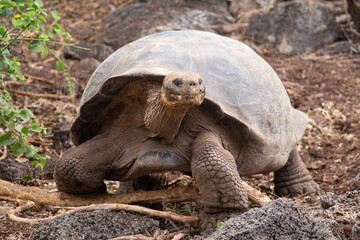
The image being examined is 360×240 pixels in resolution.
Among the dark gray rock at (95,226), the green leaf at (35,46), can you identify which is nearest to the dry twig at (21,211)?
the dark gray rock at (95,226)

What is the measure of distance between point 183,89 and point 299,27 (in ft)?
21.0

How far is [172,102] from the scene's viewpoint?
301cm

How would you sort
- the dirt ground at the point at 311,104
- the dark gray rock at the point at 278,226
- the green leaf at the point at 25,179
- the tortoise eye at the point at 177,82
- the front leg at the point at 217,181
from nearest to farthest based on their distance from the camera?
the dark gray rock at the point at 278,226 → the tortoise eye at the point at 177,82 → the front leg at the point at 217,181 → the green leaf at the point at 25,179 → the dirt ground at the point at 311,104

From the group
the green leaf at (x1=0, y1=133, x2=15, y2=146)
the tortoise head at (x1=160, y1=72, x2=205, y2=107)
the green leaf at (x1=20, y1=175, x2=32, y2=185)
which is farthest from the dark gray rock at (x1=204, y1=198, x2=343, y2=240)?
the green leaf at (x1=20, y1=175, x2=32, y2=185)

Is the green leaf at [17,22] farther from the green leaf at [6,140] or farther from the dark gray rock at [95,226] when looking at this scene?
the dark gray rock at [95,226]

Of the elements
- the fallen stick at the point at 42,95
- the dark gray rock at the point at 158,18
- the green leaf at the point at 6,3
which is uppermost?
the green leaf at the point at 6,3

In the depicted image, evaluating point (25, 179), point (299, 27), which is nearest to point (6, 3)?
point (25, 179)

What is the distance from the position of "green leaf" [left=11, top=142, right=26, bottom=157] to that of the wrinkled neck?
0.87 m

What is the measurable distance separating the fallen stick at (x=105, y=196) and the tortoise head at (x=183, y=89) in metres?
0.84

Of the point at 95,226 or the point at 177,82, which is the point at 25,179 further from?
the point at 177,82

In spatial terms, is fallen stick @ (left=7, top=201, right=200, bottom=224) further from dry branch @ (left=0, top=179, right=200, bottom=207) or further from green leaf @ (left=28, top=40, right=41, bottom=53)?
green leaf @ (left=28, top=40, right=41, bottom=53)

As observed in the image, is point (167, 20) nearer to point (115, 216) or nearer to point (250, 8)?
point (250, 8)

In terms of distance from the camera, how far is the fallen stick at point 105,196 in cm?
358

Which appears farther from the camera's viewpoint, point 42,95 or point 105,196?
point 42,95
